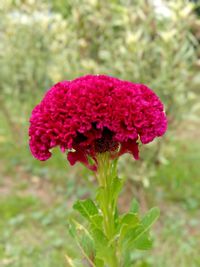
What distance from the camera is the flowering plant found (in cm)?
169

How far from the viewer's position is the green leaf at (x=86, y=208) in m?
1.94

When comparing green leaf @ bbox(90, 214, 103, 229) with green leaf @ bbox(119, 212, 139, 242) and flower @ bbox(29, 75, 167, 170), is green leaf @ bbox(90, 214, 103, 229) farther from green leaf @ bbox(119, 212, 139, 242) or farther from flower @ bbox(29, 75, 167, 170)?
flower @ bbox(29, 75, 167, 170)

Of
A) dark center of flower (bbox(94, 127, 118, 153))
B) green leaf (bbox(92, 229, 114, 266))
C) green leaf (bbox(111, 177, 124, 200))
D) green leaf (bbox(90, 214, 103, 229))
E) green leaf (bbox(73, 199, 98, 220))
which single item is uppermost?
dark center of flower (bbox(94, 127, 118, 153))

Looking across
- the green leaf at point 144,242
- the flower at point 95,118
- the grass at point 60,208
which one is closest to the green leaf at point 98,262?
the green leaf at point 144,242

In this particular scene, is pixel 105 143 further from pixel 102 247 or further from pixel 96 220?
pixel 102 247

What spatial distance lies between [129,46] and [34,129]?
255 centimetres

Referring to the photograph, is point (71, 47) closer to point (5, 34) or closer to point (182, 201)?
A: point (5, 34)

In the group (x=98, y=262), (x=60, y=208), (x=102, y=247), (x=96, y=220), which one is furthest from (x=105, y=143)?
(x=60, y=208)

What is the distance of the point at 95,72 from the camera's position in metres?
4.59

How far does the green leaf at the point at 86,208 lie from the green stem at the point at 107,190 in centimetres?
5

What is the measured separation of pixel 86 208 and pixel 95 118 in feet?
1.40

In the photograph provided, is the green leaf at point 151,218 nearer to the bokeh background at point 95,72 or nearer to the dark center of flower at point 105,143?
the dark center of flower at point 105,143

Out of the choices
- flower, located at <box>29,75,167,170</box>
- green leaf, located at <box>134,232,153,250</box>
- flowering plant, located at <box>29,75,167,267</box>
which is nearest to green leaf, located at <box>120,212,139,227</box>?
flowering plant, located at <box>29,75,167,267</box>

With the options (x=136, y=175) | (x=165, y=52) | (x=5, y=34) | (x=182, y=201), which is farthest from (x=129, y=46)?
(x=5, y=34)
